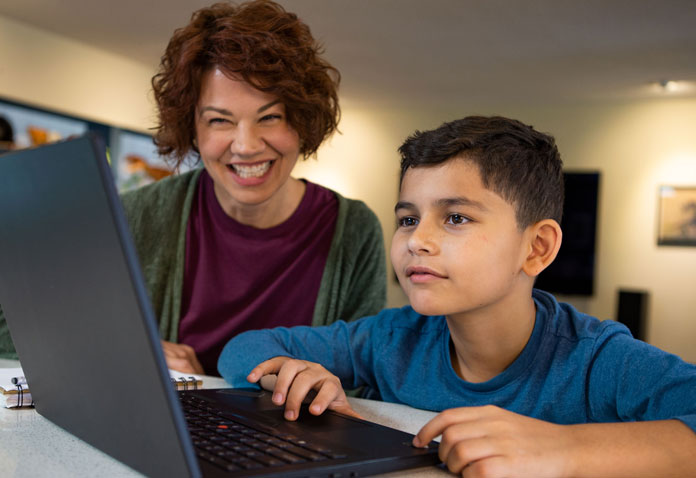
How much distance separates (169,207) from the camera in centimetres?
175

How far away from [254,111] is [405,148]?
20.0 inches

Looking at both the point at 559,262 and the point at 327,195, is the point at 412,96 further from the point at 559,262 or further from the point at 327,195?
the point at 327,195

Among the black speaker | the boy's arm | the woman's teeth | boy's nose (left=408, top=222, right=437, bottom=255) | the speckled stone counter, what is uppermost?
the woman's teeth

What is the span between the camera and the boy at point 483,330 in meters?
0.95

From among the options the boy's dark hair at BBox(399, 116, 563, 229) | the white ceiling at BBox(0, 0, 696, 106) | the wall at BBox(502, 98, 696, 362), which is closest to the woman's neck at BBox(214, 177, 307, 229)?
the boy's dark hair at BBox(399, 116, 563, 229)

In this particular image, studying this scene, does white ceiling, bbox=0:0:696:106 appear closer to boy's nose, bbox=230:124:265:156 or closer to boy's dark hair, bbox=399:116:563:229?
boy's nose, bbox=230:124:265:156

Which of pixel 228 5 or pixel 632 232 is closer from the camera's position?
pixel 228 5

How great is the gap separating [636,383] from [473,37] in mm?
4696

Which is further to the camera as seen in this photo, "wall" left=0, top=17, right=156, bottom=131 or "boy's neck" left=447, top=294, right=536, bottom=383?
"wall" left=0, top=17, right=156, bottom=131

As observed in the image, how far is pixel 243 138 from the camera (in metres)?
1.54

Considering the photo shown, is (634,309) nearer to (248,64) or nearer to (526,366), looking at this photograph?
(248,64)

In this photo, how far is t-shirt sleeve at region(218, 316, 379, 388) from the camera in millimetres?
1216

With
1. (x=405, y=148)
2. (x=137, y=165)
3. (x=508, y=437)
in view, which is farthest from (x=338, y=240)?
(x=137, y=165)

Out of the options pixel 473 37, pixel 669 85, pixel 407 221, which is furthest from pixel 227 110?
pixel 669 85
